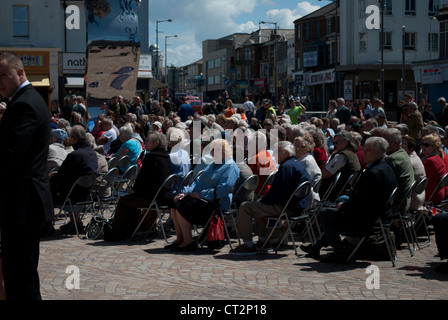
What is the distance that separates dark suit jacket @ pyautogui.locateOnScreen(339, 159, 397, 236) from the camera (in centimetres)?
788

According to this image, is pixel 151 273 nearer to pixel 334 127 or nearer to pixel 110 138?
pixel 110 138

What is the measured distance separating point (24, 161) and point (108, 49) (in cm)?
1296

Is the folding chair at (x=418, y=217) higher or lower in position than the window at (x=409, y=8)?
lower

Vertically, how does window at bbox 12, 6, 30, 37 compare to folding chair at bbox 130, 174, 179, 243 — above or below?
above

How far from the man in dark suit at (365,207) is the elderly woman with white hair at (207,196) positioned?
1391 mm

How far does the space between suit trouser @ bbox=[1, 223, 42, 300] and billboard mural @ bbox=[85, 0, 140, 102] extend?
12620 mm

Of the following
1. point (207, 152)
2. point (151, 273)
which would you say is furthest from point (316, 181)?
point (151, 273)

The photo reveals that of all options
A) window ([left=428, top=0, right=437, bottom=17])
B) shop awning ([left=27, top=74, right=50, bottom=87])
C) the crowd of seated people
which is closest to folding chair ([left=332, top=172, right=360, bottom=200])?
the crowd of seated people

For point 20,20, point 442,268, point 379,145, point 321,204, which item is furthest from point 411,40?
point 442,268

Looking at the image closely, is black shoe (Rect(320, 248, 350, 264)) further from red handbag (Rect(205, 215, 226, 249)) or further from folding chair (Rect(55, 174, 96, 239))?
folding chair (Rect(55, 174, 96, 239))

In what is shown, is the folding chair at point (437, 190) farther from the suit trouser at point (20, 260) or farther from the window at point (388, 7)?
the window at point (388, 7)

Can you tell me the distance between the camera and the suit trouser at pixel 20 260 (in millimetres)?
4684

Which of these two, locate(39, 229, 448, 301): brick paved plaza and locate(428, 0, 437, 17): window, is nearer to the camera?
locate(39, 229, 448, 301): brick paved plaza

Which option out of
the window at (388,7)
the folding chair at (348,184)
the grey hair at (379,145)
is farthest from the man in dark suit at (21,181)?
the window at (388,7)
